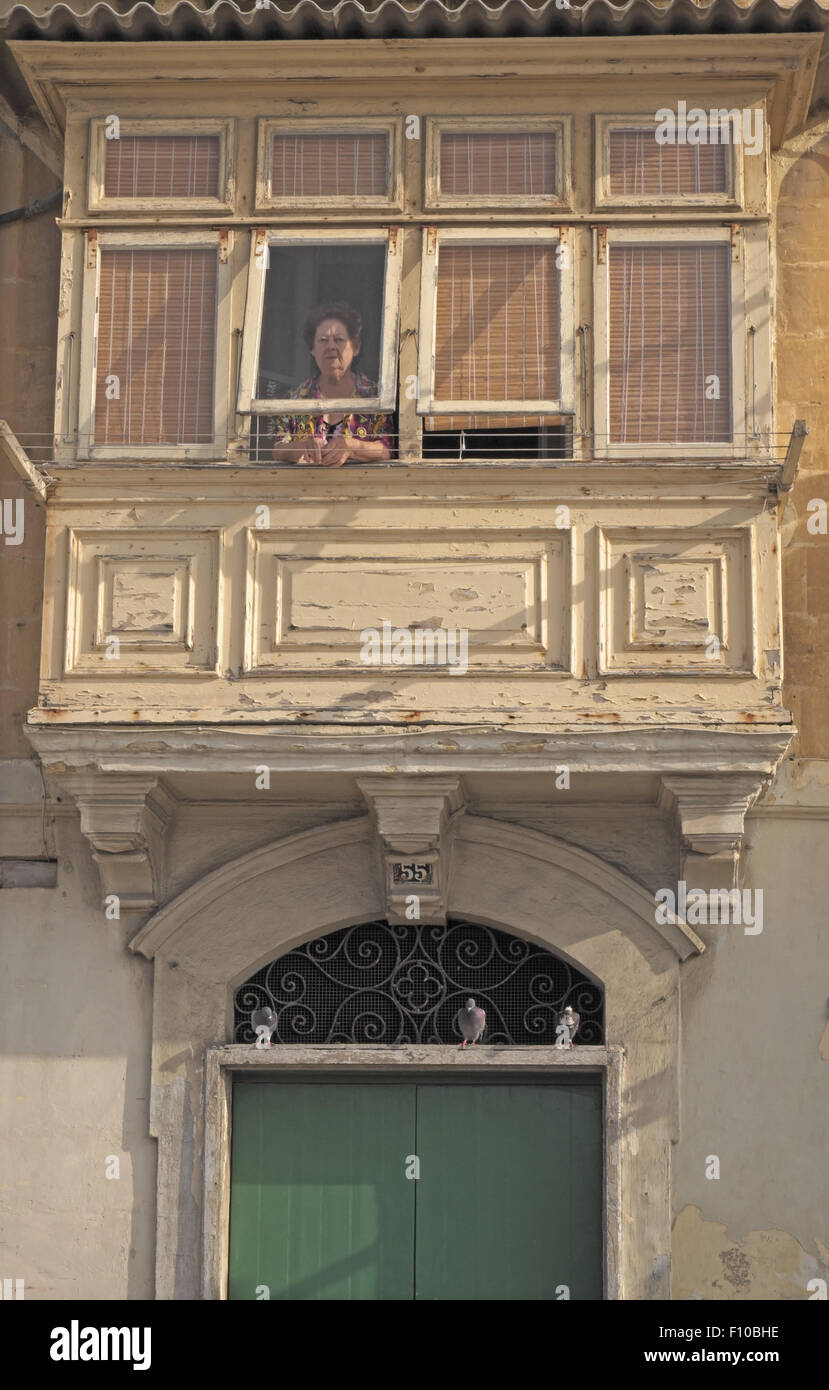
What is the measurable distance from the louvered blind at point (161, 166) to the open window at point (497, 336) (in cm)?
125

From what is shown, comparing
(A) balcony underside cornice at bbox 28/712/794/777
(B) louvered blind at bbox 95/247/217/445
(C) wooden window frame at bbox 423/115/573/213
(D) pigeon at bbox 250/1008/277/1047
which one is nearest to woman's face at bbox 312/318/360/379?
(B) louvered blind at bbox 95/247/217/445

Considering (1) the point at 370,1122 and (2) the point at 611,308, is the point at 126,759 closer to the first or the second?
(1) the point at 370,1122

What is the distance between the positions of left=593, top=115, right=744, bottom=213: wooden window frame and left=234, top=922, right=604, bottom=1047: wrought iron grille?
3777 mm

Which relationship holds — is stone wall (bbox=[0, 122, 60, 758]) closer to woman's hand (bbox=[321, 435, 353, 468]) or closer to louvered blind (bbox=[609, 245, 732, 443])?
woman's hand (bbox=[321, 435, 353, 468])

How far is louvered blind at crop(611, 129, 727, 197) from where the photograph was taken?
38.4ft

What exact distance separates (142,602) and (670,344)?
2.95m

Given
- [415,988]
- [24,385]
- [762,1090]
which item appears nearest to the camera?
[762,1090]

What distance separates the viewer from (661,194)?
11.7m

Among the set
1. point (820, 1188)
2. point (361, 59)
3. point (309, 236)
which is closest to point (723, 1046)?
point (820, 1188)

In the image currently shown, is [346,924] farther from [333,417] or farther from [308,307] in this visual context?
[308,307]

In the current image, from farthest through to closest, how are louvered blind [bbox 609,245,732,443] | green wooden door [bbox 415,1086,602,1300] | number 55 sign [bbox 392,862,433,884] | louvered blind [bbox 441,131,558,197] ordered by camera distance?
louvered blind [bbox 441,131,558,197] < louvered blind [bbox 609,245,732,443] < number 55 sign [bbox 392,862,433,884] < green wooden door [bbox 415,1086,602,1300]

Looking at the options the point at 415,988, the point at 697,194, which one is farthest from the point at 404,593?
the point at 697,194

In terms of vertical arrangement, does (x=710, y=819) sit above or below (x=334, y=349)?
below

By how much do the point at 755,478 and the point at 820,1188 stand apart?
3.47 metres
